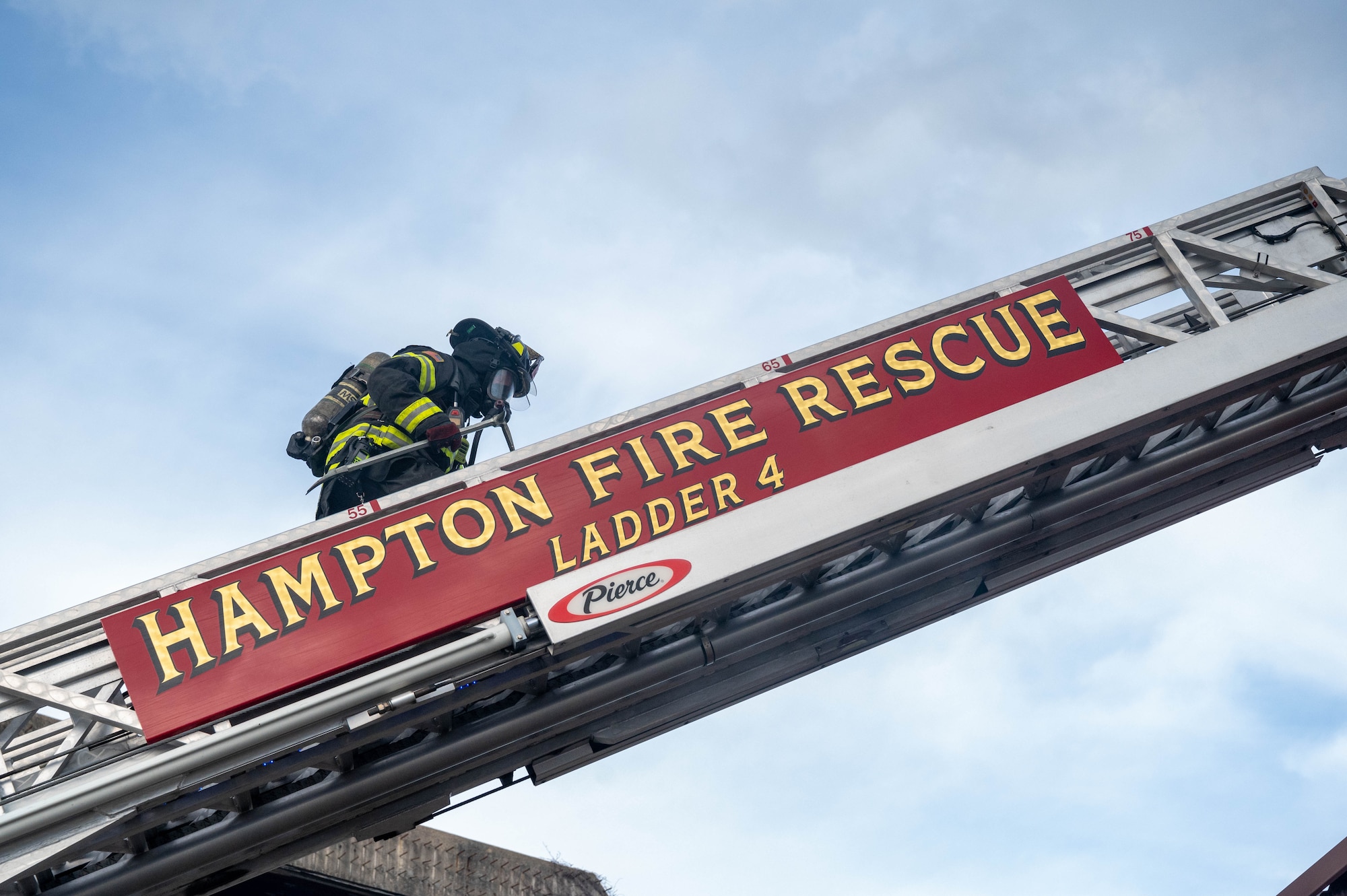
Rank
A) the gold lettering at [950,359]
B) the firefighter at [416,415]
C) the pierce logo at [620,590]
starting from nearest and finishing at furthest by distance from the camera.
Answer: the pierce logo at [620,590] < the gold lettering at [950,359] < the firefighter at [416,415]

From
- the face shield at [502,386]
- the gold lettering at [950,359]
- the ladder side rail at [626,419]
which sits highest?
the face shield at [502,386]

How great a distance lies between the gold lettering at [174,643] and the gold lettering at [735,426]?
10.1 ft

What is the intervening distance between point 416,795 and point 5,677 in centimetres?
245

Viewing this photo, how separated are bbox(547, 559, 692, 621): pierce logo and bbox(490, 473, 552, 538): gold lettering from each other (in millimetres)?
544

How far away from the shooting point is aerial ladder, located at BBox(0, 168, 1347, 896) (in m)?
6.25

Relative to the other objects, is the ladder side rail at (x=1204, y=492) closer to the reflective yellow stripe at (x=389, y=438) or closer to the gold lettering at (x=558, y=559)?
the gold lettering at (x=558, y=559)

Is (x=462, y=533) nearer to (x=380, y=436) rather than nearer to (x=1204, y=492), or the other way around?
(x=380, y=436)

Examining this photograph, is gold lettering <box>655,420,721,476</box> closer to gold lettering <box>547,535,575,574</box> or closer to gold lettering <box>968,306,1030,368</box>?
gold lettering <box>547,535,575,574</box>

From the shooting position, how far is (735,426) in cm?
703

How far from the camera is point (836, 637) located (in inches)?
311

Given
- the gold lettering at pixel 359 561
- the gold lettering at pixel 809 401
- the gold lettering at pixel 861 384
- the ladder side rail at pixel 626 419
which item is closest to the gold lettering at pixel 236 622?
the ladder side rail at pixel 626 419

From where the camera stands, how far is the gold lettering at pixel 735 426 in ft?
22.9

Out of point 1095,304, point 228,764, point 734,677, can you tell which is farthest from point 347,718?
point 1095,304

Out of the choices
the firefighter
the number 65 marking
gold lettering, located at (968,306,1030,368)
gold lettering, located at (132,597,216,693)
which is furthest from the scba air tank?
gold lettering, located at (968,306,1030,368)
